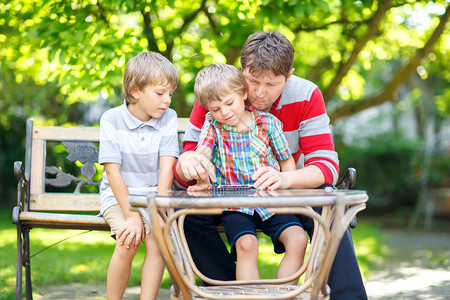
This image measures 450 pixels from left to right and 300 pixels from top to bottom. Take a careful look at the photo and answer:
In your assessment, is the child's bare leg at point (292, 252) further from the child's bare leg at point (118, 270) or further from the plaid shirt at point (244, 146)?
the child's bare leg at point (118, 270)

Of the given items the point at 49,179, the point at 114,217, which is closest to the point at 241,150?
the point at 114,217

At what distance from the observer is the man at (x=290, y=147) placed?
7.25ft

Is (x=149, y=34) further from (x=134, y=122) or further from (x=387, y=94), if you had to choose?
(x=387, y=94)

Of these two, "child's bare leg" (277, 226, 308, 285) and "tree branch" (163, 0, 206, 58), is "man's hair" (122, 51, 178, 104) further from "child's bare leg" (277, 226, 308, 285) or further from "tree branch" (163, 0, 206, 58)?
→ "tree branch" (163, 0, 206, 58)

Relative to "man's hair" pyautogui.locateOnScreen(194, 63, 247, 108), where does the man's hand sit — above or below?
below

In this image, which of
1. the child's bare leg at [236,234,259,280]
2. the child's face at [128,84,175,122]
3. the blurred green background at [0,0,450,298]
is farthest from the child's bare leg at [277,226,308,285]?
the blurred green background at [0,0,450,298]

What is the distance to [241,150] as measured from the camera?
253 centimetres

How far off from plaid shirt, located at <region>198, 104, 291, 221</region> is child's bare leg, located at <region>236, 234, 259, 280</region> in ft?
Result: 1.16

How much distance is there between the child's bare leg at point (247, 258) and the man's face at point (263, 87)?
677 millimetres

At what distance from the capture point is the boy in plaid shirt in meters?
2.32

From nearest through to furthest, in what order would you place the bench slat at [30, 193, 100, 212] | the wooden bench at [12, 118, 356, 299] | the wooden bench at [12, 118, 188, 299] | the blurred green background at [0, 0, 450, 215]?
the wooden bench at [12, 118, 356, 299] → the wooden bench at [12, 118, 188, 299] → the bench slat at [30, 193, 100, 212] → the blurred green background at [0, 0, 450, 215]

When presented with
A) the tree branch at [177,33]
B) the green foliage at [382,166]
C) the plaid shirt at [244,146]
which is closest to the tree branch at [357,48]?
the tree branch at [177,33]

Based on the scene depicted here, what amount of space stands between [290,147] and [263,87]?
414 mm

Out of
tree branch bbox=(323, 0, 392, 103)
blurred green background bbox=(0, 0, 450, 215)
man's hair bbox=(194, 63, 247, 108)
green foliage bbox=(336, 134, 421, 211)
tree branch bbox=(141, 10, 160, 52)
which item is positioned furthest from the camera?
green foliage bbox=(336, 134, 421, 211)
